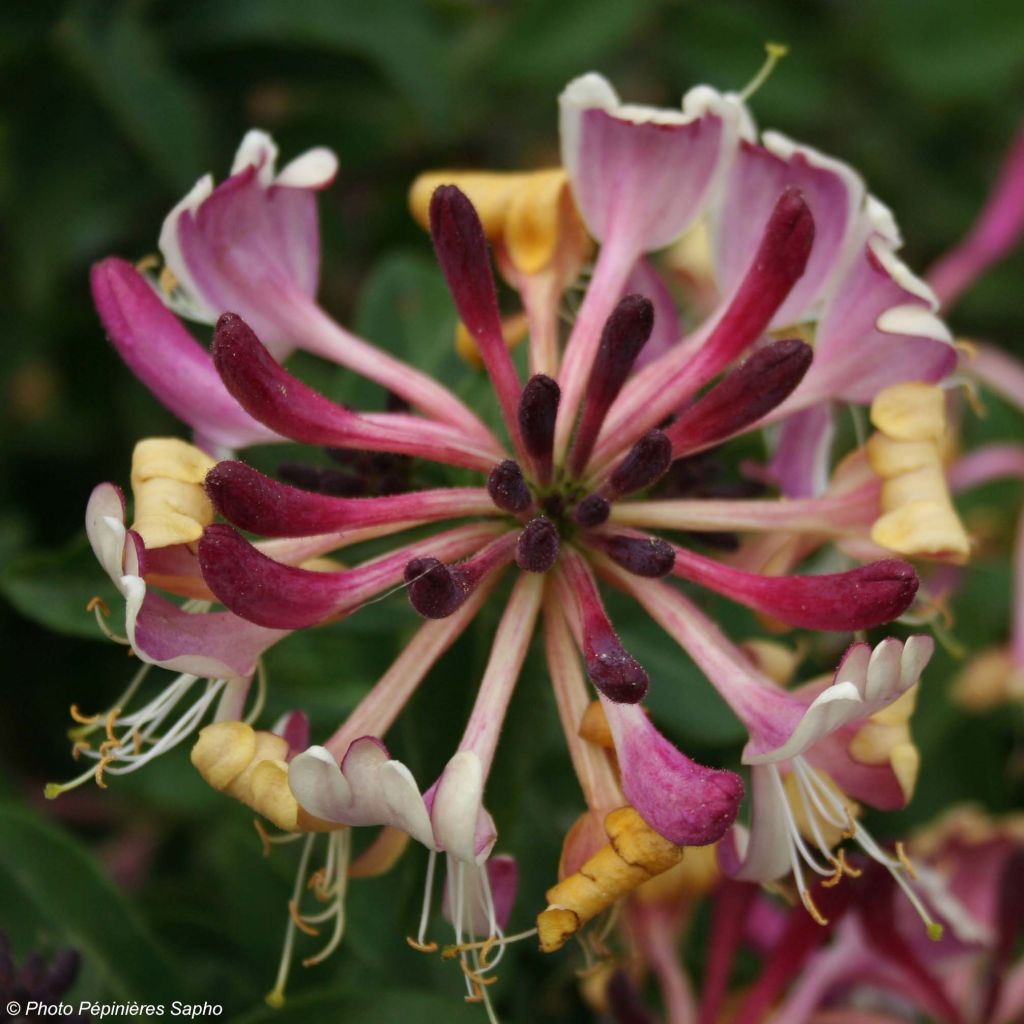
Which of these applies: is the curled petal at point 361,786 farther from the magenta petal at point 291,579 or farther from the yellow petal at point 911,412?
the yellow petal at point 911,412

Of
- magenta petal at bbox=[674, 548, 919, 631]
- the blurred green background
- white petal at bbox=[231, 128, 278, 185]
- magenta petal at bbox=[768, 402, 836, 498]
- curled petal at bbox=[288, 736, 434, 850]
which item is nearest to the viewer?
curled petal at bbox=[288, 736, 434, 850]

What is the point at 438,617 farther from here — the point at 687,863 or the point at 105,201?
the point at 105,201

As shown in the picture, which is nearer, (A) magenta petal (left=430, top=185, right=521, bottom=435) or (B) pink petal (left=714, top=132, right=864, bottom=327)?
(A) magenta petal (left=430, top=185, right=521, bottom=435)

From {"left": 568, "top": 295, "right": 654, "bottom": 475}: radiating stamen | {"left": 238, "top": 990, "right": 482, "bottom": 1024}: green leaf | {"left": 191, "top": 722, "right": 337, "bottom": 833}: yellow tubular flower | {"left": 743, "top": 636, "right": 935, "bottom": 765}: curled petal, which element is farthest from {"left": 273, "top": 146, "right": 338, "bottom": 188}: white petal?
{"left": 238, "top": 990, "right": 482, "bottom": 1024}: green leaf

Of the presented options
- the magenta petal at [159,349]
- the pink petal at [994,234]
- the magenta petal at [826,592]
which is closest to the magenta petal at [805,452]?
the magenta petal at [826,592]

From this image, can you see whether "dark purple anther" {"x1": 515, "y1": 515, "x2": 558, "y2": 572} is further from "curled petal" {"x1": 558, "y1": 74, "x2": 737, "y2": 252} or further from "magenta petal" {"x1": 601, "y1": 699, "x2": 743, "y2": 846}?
"curled petal" {"x1": 558, "y1": 74, "x2": 737, "y2": 252}
